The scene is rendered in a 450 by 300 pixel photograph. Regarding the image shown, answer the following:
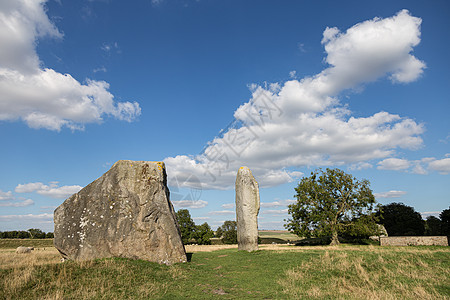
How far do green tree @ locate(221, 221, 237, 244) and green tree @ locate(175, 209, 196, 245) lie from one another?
7521 mm

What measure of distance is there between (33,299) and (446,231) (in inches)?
2067

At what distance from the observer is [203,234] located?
4638 cm

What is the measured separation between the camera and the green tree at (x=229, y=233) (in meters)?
49.4

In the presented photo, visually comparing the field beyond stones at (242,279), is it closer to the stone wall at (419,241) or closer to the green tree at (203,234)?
the stone wall at (419,241)

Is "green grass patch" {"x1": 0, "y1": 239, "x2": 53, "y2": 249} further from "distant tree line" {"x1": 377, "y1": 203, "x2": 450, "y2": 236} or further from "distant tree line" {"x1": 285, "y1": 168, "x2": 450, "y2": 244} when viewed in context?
"distant tree line" {"x1": 377, "y1": 203, "x2": 450, "y2": 236}

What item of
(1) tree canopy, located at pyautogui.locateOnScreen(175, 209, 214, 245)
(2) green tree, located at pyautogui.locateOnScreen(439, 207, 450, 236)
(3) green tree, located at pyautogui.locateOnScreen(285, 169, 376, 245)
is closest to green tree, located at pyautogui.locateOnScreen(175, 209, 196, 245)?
(1) tree canopy, located at pyautogui.locateOnScreen(175, 209, 214, 245)

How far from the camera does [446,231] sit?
4016 centimetres

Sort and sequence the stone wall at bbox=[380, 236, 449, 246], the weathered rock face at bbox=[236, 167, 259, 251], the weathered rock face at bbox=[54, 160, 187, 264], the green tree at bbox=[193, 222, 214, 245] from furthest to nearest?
the green tree at bbox=[193, 222, 214, 245] < the stone wall at bbox=[380, 236, 449, 246] < the weathered rock face at bbox=[236, 167, 259, 251] < the weathered rock face at bbox=[54, 160, 187, 264]

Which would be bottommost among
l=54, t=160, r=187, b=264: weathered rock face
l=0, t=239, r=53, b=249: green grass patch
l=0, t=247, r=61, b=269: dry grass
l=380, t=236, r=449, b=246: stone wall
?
l=0, t=239, r=53, b=249: green grass patch

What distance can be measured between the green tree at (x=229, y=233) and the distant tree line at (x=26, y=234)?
4122 centimetres

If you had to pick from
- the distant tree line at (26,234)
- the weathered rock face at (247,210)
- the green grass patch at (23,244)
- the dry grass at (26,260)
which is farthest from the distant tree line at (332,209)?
the distant tree line at (26,234)

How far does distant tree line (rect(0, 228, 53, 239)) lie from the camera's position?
60.5m

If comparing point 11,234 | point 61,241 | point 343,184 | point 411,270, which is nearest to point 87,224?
point 61,241

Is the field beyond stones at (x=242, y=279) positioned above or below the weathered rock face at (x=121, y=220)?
below
